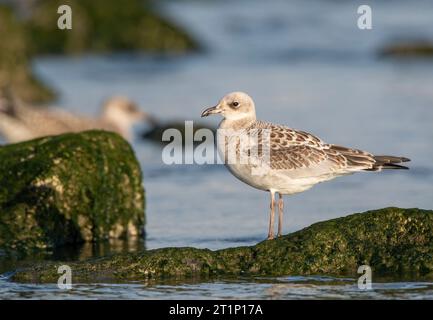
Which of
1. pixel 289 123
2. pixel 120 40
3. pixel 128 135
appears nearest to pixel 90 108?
pixel 128 135

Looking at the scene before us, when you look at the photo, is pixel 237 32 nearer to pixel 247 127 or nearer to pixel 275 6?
pixel 275 6

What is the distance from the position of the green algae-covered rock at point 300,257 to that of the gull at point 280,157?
0.77 m

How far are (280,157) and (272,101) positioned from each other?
10338 mm

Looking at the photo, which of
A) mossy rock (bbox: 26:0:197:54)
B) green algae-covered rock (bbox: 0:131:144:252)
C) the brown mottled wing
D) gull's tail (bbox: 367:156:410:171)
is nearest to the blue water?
green algae-covered rock (bbox: 0:131:144:252)

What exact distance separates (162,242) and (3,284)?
2540 mm

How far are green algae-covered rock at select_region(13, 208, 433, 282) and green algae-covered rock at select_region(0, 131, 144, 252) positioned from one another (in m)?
1.76

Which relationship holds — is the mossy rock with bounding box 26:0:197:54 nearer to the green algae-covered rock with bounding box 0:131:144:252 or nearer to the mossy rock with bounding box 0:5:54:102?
the mossy rock with bounding box 0:5:54:102

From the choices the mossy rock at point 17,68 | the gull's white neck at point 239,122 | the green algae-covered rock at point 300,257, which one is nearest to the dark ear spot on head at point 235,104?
the gull's white neck at point 239,122

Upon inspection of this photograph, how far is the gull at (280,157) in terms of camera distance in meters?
10.5

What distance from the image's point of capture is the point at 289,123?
1908 cm

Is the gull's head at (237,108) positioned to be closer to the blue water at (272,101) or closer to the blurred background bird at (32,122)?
the blue water at (272,101)

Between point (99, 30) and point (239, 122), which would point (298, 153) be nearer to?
point (239, 122)

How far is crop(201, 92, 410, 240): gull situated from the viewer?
10.5m

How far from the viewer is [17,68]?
21.9 metres
